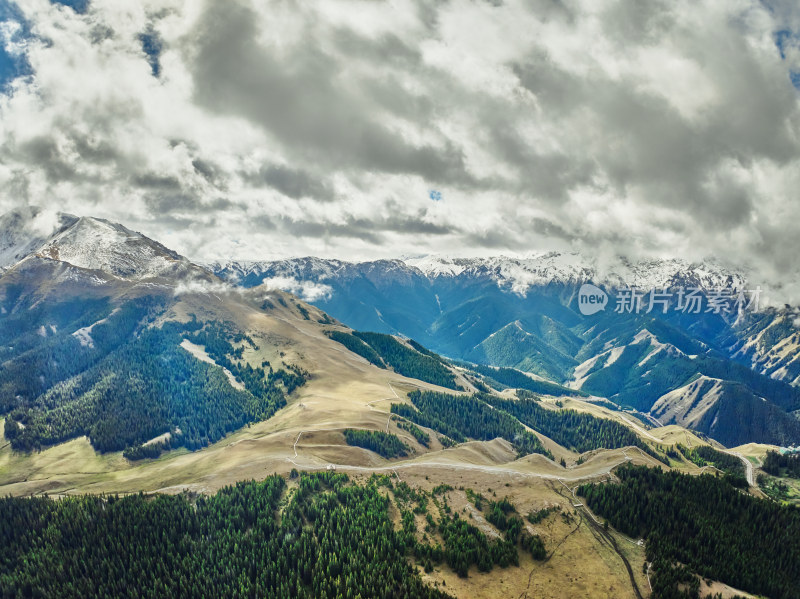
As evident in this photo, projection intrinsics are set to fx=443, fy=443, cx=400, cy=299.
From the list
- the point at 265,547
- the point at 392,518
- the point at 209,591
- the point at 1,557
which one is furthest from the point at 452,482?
the point at 1,557

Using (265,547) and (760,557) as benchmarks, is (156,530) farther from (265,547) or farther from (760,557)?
(760,557)

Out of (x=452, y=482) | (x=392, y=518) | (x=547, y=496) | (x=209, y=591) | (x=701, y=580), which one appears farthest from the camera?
(x=452, y=482)

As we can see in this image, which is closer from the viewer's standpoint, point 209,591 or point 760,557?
point 209,591

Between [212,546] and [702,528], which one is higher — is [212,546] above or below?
below

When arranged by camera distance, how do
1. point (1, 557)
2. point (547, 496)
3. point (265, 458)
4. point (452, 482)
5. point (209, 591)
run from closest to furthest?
point (209, 591), point (1, 557), point (547, 496), point (452, 482), point (265, 458)

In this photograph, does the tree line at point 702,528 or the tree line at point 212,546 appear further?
the tree line at point 702,528

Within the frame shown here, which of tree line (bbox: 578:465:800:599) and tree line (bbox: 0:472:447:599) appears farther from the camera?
tree line (bbox: 578:465:800:599)

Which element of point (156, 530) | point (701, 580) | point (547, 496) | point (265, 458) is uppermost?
point (701, 580)

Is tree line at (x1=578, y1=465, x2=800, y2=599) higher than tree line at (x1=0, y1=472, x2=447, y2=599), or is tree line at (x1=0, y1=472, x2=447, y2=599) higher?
tree line at (x1=578, y1=465, x2=800, y2=599)

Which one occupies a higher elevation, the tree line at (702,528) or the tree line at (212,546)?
the tree line at (702,528)

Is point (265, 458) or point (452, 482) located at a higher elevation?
point (452, 482)

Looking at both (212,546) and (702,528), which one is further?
(702,528)
